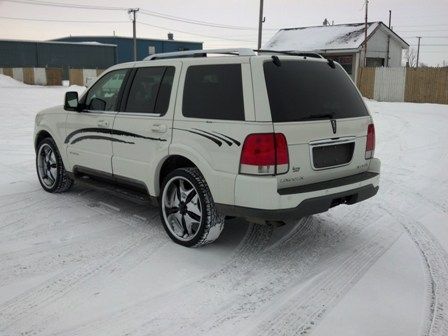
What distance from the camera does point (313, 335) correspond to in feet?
10.2

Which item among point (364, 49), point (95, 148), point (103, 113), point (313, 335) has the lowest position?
point (313, 335)

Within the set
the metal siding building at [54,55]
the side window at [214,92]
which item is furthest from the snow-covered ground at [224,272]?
the metal siding building at [54,55]

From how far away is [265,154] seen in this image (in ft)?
12.6

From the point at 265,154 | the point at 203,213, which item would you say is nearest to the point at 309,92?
the point at 265,154

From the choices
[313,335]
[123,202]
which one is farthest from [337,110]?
[123,202]

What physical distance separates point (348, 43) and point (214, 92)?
33.4 m

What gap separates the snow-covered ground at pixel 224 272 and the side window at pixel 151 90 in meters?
1.34

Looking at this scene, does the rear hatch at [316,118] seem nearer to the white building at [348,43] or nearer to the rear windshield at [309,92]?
the rear windshield at [309,92]

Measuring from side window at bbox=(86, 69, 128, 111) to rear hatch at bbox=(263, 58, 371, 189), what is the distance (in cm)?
215

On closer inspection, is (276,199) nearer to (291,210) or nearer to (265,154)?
(291,210)

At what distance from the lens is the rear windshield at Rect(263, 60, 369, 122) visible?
158 inches

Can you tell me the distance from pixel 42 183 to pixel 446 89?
78.2ft

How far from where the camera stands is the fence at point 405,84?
2525 cm

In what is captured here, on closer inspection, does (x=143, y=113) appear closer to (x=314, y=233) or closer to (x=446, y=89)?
(x=314, y=233)
